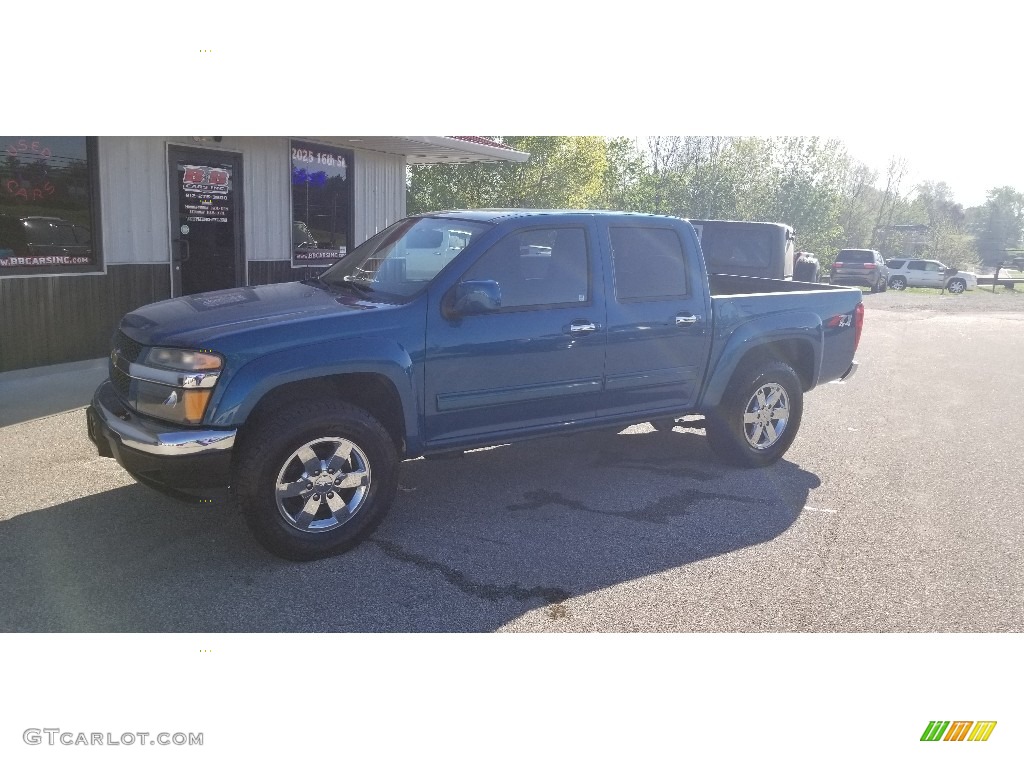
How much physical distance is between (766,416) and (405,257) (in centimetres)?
300

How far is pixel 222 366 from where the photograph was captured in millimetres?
3979

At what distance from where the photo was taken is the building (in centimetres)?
809

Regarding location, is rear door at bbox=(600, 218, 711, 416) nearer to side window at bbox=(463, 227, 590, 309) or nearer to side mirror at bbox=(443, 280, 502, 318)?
side window at bbox=(463, 227, 590, 309)

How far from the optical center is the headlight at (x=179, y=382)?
397cm

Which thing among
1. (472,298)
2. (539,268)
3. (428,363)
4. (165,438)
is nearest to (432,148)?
(539,268)

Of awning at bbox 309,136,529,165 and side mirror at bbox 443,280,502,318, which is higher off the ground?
awning at bbox 309,136,529,165

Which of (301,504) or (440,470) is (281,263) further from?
(301,504)

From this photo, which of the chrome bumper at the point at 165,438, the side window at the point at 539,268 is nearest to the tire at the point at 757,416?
the side window at the point at 539,268

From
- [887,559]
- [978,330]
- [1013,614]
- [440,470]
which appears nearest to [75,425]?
[440,470]

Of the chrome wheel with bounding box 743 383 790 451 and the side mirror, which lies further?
the chrome wheel with bounding box 743 383 790 451

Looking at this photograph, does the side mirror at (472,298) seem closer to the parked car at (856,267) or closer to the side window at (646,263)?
the side window at (646,263)

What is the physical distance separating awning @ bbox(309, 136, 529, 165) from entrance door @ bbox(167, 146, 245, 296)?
1.30m

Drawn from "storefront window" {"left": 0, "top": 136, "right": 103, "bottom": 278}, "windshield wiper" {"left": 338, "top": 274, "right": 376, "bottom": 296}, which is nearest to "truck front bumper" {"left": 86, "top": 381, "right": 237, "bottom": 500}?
"windshield wiper" {"left": 338, "top": 274, "right": 376, "bottom": 296}
